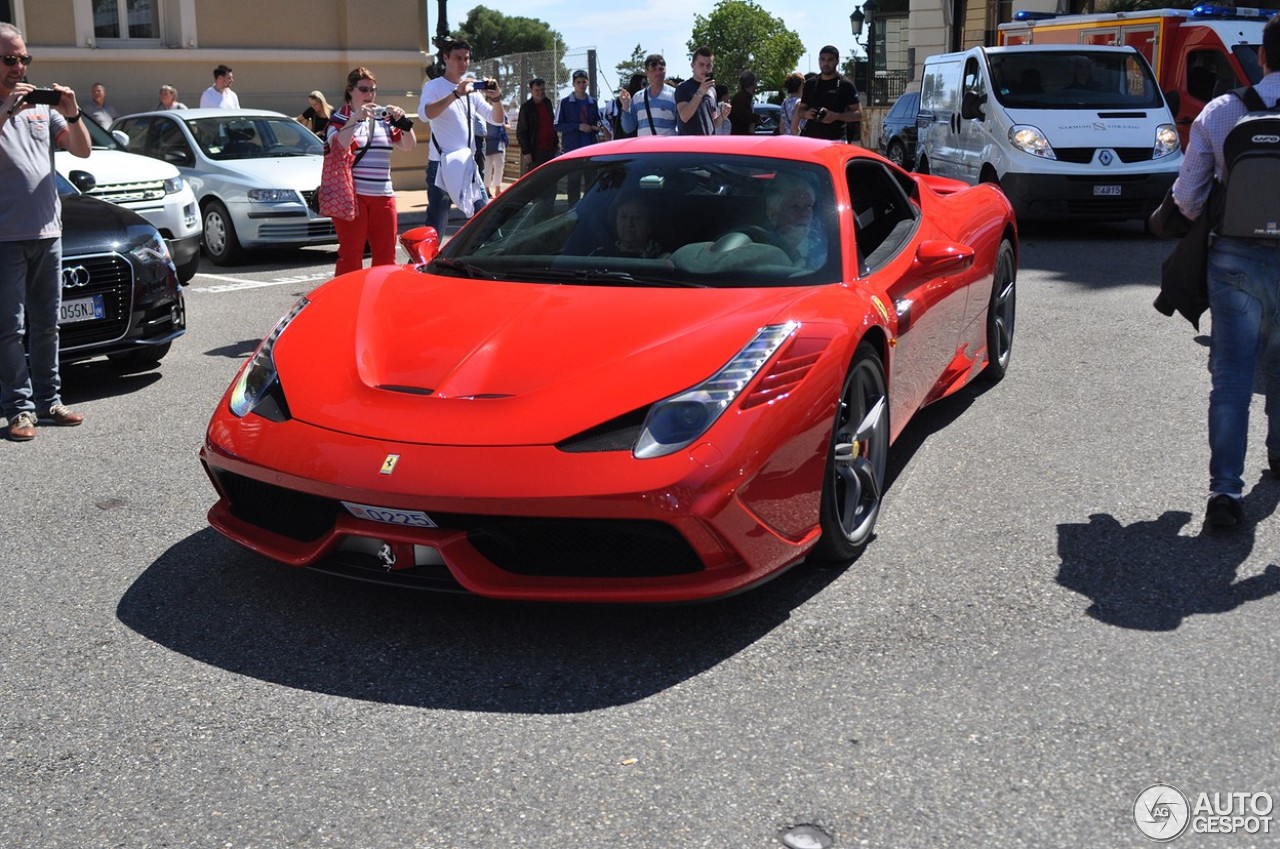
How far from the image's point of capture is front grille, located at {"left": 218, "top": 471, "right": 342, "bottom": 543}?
155 inches

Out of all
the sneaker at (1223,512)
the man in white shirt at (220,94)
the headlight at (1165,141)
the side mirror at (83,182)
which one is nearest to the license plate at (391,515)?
the sneaker at (1223,512)

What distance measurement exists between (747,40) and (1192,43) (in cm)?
8627

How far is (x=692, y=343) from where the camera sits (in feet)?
13.3

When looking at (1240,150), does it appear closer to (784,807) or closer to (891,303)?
(891,303)

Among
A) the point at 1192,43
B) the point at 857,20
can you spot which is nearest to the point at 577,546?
the point at 1192,43

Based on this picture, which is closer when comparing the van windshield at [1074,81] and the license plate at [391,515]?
the license plate at [391,515]

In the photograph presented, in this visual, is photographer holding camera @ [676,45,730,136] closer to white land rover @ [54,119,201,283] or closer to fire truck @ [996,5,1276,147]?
white land rover @ [54,119,201,283]

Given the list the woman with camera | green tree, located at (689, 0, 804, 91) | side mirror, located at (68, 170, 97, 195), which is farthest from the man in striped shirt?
green tree, located at (689, 0, 804, 91)


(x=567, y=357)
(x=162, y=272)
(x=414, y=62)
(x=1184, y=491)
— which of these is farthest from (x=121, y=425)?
(x=414, y=62)

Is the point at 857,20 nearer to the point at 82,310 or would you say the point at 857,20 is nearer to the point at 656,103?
the point at 656,103

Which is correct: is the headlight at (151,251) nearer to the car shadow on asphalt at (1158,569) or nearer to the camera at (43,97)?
the camera at (43,97)

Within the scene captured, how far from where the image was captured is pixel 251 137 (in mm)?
13828

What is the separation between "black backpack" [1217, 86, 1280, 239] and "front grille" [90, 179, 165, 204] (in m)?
8.29

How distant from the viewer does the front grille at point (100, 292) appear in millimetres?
6957
